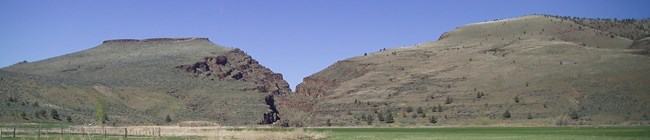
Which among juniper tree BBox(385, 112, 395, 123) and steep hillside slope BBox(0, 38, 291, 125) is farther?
steep hillside slope BBox(0, 38, 291, 125)

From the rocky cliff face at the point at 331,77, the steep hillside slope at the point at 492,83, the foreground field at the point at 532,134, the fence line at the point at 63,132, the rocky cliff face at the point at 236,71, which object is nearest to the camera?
the foreground field at the point at 532,134

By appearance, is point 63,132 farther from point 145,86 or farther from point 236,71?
point 236,71

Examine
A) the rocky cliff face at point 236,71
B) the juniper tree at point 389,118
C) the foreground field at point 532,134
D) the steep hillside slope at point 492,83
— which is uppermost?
the rocky cliff face at point 236,71

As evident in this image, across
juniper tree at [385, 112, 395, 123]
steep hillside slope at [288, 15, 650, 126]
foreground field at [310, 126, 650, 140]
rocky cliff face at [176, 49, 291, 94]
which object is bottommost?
foreground field at [310, 126, 650, 140]

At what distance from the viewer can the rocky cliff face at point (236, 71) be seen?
546 feet

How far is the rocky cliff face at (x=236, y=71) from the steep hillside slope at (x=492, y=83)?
58.4 feet

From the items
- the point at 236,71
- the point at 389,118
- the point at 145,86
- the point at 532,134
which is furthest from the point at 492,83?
the point at 236,71

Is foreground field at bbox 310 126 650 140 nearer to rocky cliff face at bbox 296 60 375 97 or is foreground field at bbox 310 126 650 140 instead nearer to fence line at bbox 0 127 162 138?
fence line at bbox 0 127 162 138

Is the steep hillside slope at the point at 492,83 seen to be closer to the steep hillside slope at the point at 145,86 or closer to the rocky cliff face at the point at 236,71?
the steep hillside slope at the point at 145,86

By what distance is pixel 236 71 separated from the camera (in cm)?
17888

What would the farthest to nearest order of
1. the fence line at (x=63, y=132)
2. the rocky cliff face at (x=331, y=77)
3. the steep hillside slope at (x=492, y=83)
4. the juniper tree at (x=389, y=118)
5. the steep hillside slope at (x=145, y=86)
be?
the rocky cliff face at (x=331, y=77)
the steep hillside slope at (x=145, y=86)
the juniper tree at (x=389, y=118)
the steep hillside slope at (x=492, y=83)
the fence line at (x=63, y=132)

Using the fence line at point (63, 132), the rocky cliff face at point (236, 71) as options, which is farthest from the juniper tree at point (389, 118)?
the rocky cliff face at point (236, 71)

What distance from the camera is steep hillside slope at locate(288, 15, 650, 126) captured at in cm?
9612

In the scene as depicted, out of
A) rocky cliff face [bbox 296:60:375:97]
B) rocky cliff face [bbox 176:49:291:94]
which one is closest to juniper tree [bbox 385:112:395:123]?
rocky cliff face [bbox 296:60:375:97]
